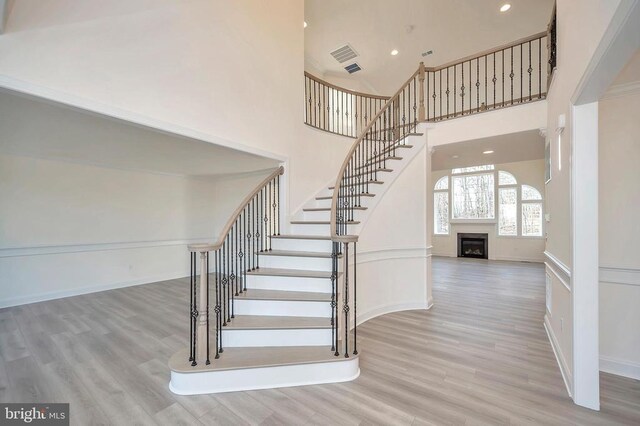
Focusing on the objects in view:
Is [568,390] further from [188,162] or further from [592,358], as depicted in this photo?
[188,162]

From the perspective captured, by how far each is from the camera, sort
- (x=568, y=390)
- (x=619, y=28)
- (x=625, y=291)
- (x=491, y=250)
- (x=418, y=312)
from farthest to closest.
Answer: (x=491, y=250) → (x=418, y=312) → (x=625, y=291) → (x=568, y=390) → (x=619, y=28)

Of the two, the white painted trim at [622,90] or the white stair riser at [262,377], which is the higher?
the white painted trim at [622,90]

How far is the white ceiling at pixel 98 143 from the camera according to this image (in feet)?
8.22

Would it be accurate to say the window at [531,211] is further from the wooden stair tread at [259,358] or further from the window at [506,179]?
the wooden stair tread at [259,358]

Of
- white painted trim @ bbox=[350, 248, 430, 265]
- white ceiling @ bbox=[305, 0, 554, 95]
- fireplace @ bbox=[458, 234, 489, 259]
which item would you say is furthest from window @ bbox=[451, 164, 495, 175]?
white painted trim @ bbox=[350, 248, 430, 265]

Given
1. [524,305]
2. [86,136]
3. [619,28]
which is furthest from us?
[524,305]

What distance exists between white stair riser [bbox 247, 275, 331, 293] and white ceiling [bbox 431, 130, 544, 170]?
3095mm

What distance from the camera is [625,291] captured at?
2.36 m

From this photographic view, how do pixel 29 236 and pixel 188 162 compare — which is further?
pixel 188 162

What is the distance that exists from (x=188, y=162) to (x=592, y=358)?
5.42 m

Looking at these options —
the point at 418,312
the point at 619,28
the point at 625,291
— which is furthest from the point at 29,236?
the point at 625,291

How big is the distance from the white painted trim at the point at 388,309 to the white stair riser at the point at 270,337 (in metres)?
1.16

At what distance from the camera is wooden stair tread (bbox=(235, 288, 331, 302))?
8.89ft

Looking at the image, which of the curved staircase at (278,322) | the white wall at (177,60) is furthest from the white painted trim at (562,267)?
the white wall at (177,60)
